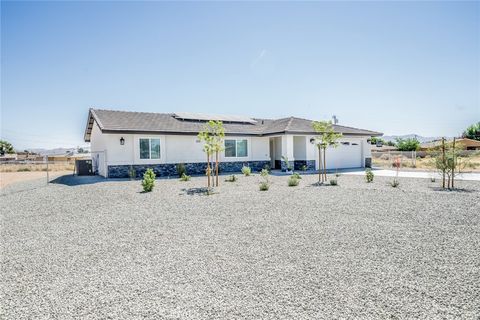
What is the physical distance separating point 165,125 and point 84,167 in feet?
25.6

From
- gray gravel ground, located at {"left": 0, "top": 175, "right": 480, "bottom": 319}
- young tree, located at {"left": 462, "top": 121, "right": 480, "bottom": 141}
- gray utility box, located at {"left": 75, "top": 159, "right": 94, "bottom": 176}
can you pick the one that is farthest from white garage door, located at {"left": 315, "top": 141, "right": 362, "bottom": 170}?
young tree, located at {"left": 462, "top": 121, "right": 480, "bottom": 141}

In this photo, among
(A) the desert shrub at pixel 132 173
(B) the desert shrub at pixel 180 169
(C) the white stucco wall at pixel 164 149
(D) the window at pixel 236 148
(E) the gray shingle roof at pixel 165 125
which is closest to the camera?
(A) the desert shrub at pixel 132 173

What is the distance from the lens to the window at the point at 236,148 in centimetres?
1988

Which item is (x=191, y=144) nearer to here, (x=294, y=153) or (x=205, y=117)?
(x=205, y=117)

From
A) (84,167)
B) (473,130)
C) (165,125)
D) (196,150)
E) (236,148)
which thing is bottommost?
(84,167)

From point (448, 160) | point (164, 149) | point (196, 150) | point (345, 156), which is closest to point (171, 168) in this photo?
point (164, 149)

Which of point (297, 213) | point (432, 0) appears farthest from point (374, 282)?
point (432, 0)

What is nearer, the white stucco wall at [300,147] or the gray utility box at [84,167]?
the gray utility box at [84,167]

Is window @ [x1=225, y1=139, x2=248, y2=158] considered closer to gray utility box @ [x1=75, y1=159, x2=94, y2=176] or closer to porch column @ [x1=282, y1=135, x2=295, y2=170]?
porch column @ [x1=282, y1=135, x2=295, y2=170]

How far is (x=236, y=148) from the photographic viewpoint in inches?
796

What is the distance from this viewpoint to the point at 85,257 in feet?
14.9

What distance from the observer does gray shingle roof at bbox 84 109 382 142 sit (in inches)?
651

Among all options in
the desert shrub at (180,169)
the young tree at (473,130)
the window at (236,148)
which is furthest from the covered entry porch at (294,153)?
the young tree at (473,130)

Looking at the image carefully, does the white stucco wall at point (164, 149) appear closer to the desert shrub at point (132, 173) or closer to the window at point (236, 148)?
the window at point (236, 148)
